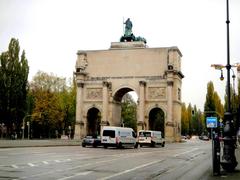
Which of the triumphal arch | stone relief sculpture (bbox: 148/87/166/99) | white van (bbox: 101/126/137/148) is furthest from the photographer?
stone relief sculpture (bbox: 148/87/166/99)

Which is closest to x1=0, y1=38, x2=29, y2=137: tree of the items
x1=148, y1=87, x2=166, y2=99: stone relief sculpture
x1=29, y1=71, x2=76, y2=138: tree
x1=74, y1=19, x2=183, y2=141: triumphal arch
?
x1=74, y1=19, x2=183, y2=141: triumphal arch

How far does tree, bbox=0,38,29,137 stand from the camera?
72562 mm

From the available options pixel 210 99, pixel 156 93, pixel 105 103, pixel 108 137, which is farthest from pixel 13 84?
pixel 210 99

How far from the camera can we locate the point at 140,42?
87.3m

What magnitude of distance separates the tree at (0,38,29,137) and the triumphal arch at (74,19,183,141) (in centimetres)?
1456

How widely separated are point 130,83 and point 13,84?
21463 mm

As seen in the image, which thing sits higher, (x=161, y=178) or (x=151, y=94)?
Answer: (x=151, y=94)

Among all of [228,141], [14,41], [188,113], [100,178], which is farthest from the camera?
[188,113]

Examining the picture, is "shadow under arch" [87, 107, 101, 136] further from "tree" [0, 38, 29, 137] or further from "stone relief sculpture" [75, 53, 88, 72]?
"tree" [0, 38, 29, 137]

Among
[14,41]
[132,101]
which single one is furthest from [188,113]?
[14,41]

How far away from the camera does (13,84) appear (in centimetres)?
7275

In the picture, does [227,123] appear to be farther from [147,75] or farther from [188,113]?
[188,113]

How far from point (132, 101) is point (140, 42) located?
50.8 m

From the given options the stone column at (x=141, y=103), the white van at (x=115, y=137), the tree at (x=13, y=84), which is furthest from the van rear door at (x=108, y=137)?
the stone column at (x=141, y=103)
